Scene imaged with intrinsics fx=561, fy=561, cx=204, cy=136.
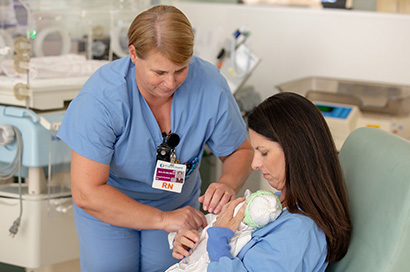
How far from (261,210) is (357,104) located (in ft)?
5.42

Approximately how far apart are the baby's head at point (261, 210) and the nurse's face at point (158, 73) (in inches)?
15.8

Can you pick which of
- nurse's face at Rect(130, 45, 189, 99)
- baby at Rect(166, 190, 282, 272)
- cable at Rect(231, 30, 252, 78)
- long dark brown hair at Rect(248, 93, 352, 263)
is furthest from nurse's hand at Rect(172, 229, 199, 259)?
cable at Rect(231, 30, 252, 78)

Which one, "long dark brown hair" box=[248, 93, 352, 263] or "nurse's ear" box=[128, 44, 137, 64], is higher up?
"nurse's ear" box=[128, 44, 137, 64]

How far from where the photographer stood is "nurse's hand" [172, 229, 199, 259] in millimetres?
1559

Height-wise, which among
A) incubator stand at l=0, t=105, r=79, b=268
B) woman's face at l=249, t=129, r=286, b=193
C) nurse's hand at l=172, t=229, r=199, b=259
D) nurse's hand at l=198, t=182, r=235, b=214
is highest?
woman's face at l=249, t=129, r=286, b=193

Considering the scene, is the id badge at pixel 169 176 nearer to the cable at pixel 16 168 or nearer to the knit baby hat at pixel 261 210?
the knit baby hat at pixel 261 210

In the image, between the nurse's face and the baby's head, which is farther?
the nurse's face

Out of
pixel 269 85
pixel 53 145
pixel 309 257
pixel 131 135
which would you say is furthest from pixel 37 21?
pixel 309 257

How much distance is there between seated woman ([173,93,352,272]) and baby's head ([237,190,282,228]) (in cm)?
2

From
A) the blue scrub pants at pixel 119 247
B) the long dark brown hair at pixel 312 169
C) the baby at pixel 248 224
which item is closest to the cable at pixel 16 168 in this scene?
the blue scrub pants at pixel 119 247

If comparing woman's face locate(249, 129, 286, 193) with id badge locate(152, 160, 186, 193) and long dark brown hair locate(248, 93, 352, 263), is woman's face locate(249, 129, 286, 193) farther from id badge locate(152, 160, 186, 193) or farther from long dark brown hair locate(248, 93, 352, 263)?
id badge locate(152, 160, 186, 193)

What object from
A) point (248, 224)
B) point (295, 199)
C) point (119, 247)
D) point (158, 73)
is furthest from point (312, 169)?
point (119, 247)

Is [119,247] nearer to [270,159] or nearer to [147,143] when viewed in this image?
[147,143]

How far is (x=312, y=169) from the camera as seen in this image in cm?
141
